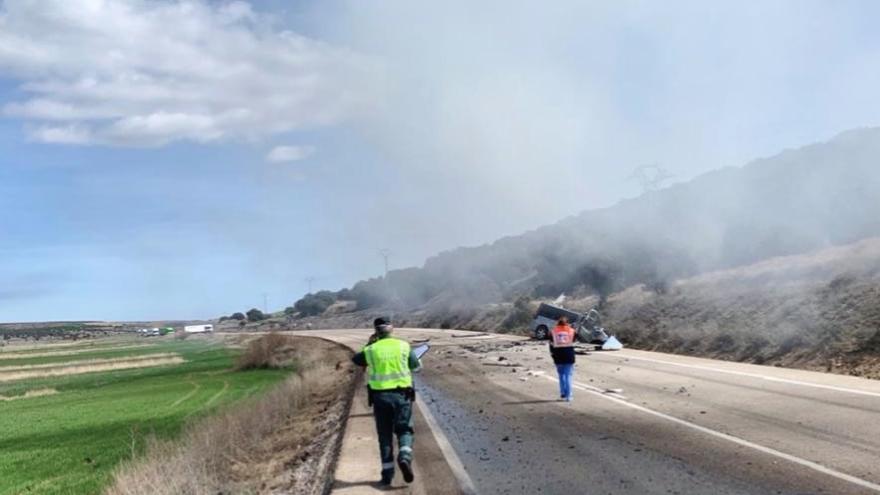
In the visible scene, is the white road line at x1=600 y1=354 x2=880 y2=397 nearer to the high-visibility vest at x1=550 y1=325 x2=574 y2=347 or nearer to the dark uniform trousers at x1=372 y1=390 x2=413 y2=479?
the high-visibility vest at x1=550 y1=325 x2=574 y2=347

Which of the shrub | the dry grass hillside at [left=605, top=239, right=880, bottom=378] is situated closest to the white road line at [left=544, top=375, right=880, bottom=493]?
the dry grass hillside at [left=605, top=239, right=880, bottom=378]

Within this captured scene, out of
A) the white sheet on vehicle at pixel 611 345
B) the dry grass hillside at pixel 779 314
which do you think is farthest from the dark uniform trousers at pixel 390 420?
the white sheet on vehicle at pixel 611 345

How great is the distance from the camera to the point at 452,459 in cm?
1146

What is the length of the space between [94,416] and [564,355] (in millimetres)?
25966

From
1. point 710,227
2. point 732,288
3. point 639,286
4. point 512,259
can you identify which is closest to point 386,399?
point 732,288

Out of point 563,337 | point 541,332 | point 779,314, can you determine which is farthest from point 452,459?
point 541,332

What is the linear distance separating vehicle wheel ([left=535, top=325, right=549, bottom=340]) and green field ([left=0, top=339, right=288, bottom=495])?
47.5 ft

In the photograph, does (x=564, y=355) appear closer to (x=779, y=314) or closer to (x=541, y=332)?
(x=779, y=314)

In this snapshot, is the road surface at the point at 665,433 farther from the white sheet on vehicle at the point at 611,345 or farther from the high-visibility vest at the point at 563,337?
the white sheet on vehicle at the point at 611,345

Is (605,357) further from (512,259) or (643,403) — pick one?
(512,259)

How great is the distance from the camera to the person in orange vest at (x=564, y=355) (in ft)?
57.9

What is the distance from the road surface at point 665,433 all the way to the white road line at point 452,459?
0.15 feet

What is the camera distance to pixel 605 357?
3195 centimetres

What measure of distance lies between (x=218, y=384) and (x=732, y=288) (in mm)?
27867
